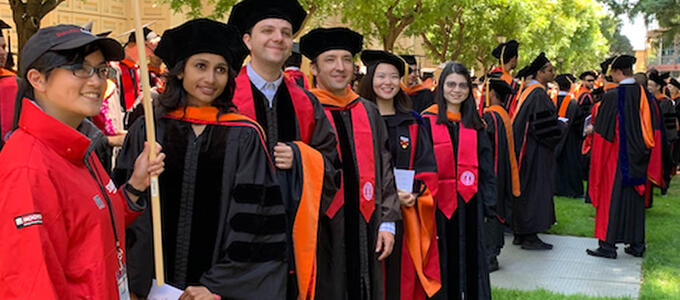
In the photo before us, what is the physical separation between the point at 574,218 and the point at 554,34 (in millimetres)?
25780

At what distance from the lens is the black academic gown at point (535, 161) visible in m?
7.91

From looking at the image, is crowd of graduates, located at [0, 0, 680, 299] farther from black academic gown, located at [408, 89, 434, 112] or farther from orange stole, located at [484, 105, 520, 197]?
black academic gown, located at [408, 89, 434, 112]

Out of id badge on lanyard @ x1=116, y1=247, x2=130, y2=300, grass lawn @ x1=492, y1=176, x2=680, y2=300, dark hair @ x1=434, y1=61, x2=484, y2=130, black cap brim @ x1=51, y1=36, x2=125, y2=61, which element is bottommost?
grass lawn @ x1=492, y1=176, x2=680, y2=300

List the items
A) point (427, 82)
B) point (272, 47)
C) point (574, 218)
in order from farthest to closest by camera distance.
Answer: point (427, 82) → point (574, 218) → point (272, 47)

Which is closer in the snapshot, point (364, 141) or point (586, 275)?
point (364, 141)

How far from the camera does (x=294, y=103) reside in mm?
3316

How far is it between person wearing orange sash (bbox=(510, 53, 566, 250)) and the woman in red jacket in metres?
6.52

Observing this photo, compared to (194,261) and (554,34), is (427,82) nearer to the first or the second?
(194,261)

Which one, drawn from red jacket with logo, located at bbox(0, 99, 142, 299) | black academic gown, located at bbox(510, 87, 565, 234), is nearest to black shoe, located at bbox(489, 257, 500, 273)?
black academic gown, located at bbox(510, 87, 565, 234)

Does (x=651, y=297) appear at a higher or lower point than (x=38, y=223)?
lower

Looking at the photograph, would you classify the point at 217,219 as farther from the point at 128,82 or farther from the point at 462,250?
the point at 128,82

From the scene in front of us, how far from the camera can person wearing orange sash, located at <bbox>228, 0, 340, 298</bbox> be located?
3.11 m

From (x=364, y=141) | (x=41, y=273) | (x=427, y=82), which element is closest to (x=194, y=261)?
(x=41, y=273)

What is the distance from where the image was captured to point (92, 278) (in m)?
1.98
